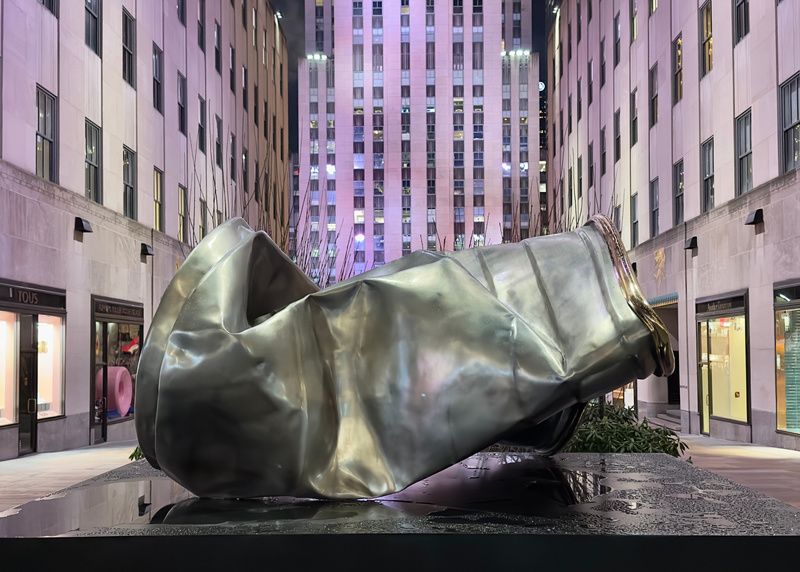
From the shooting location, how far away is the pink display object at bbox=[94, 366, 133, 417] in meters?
21.5

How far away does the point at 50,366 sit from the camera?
18906mm

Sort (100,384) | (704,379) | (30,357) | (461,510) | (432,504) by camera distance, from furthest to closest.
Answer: (704,379) < (100,384) < (30,357) < (432,504) < (461,510)

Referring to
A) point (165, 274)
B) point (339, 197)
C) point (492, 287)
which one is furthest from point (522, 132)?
point (492, 287)

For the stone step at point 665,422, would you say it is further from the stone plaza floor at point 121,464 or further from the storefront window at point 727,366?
the stone plaza floor at point 121,464

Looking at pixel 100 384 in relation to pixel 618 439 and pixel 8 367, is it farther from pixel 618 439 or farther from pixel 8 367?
pixel 618 439

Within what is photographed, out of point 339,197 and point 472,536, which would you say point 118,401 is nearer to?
point 472,536

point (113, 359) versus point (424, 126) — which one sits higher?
point (424, 126)

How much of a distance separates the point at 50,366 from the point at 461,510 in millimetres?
15701

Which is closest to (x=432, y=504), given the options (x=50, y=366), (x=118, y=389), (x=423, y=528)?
(x=423, y=528)

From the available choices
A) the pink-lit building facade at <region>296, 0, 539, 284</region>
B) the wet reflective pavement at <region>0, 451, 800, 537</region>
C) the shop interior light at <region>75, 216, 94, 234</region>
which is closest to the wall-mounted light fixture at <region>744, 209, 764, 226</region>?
the wet reflective pavement at <region>0, 451, 800, 537</region>

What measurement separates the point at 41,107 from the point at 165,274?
9.23 m

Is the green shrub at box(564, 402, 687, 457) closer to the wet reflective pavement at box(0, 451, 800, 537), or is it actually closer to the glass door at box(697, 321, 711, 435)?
the wet reflective pavement at box(0, 451, 800, 537)

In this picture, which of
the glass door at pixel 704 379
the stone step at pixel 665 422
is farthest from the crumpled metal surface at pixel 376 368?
the stone step at pixel 665 422

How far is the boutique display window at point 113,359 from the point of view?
69.7 feet
